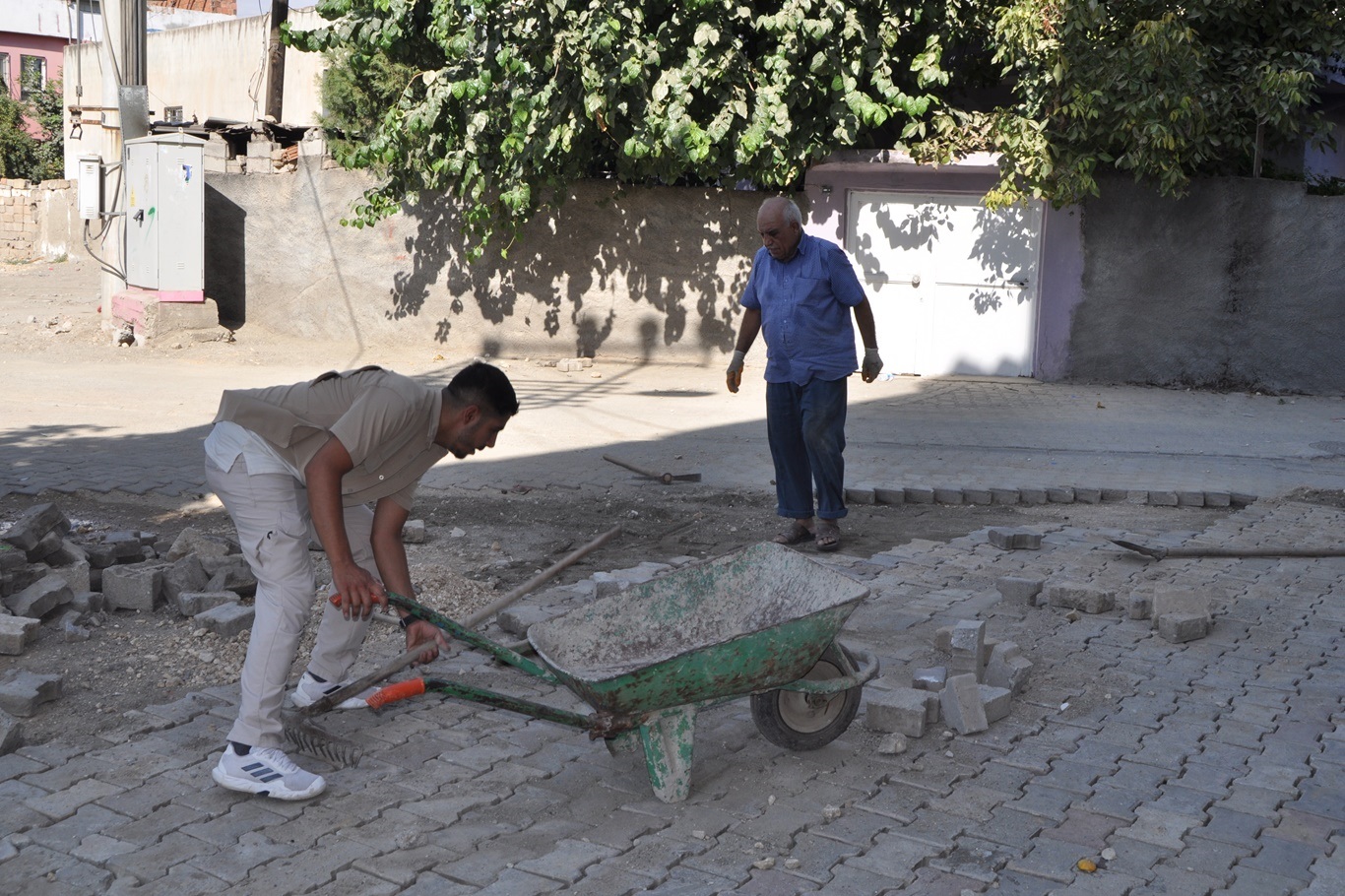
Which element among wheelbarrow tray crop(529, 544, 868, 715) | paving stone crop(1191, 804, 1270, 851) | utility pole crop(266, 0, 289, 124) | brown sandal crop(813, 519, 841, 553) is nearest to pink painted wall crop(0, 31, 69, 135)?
utility pole crop(266, 0, 289, 124)

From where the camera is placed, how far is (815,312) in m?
6.63

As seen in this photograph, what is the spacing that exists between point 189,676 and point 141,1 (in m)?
11.9

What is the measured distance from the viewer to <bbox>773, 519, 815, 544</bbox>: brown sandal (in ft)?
22.7

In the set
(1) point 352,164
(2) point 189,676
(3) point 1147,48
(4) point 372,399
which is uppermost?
(3) point 1147,48

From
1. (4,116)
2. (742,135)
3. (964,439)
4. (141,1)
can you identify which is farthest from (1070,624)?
(4,116)

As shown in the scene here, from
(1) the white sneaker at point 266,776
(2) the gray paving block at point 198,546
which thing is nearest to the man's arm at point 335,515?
(1) the white sneaker at point 266,776

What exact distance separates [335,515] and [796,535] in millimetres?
3802

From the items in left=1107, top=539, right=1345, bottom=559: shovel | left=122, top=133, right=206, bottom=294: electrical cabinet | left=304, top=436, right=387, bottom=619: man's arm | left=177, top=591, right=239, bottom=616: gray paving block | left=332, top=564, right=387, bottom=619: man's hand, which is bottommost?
left=177, top=591, right=239, bottom=616: gray paving block

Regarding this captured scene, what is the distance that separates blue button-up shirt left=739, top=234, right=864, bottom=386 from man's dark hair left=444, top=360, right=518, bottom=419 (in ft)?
10.3

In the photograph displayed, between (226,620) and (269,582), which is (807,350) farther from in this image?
(269,582)

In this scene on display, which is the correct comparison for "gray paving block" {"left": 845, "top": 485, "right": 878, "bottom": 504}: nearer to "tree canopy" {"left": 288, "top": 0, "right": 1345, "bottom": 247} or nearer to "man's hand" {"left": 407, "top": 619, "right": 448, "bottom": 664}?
"man's hand" {"left": 407, "top": 619, "right": 448, "bottom": 664}

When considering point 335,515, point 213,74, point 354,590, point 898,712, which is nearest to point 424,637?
point 354,590

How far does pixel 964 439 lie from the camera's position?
10.6 m

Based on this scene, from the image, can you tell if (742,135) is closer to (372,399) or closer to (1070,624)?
(1070,624)
